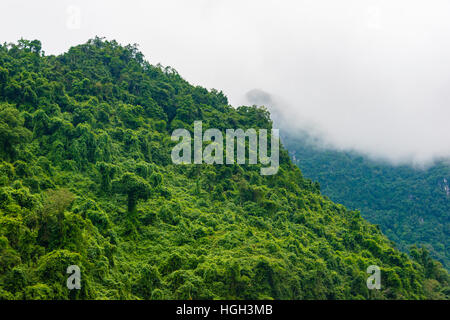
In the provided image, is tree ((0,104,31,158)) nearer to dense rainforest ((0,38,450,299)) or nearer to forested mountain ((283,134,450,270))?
dense rainforest ((0,38,450,299))

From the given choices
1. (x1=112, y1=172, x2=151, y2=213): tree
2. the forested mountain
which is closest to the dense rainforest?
(x1=112, y1=172, x2=151, y2=213): tree

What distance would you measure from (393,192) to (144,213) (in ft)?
162

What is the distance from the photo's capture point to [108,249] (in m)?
16.8

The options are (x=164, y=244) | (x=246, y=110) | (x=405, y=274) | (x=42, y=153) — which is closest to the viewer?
(x=164, y=244)

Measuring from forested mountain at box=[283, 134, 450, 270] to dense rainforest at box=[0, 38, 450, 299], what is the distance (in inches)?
848

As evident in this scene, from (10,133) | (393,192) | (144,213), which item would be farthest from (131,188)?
(393,192)

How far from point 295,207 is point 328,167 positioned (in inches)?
1667

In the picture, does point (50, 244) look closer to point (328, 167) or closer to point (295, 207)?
point (295, 207)

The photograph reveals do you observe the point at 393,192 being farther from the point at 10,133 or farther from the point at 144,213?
the point at 10,133

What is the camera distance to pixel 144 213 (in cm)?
2155

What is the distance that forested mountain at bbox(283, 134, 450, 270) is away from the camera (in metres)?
53.5

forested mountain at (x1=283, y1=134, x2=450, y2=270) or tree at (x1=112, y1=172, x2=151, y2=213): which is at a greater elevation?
forested mountain at (x1=283, y1=134, x2=450, y2=270)

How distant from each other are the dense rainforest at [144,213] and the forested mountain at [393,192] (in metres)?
21.5
